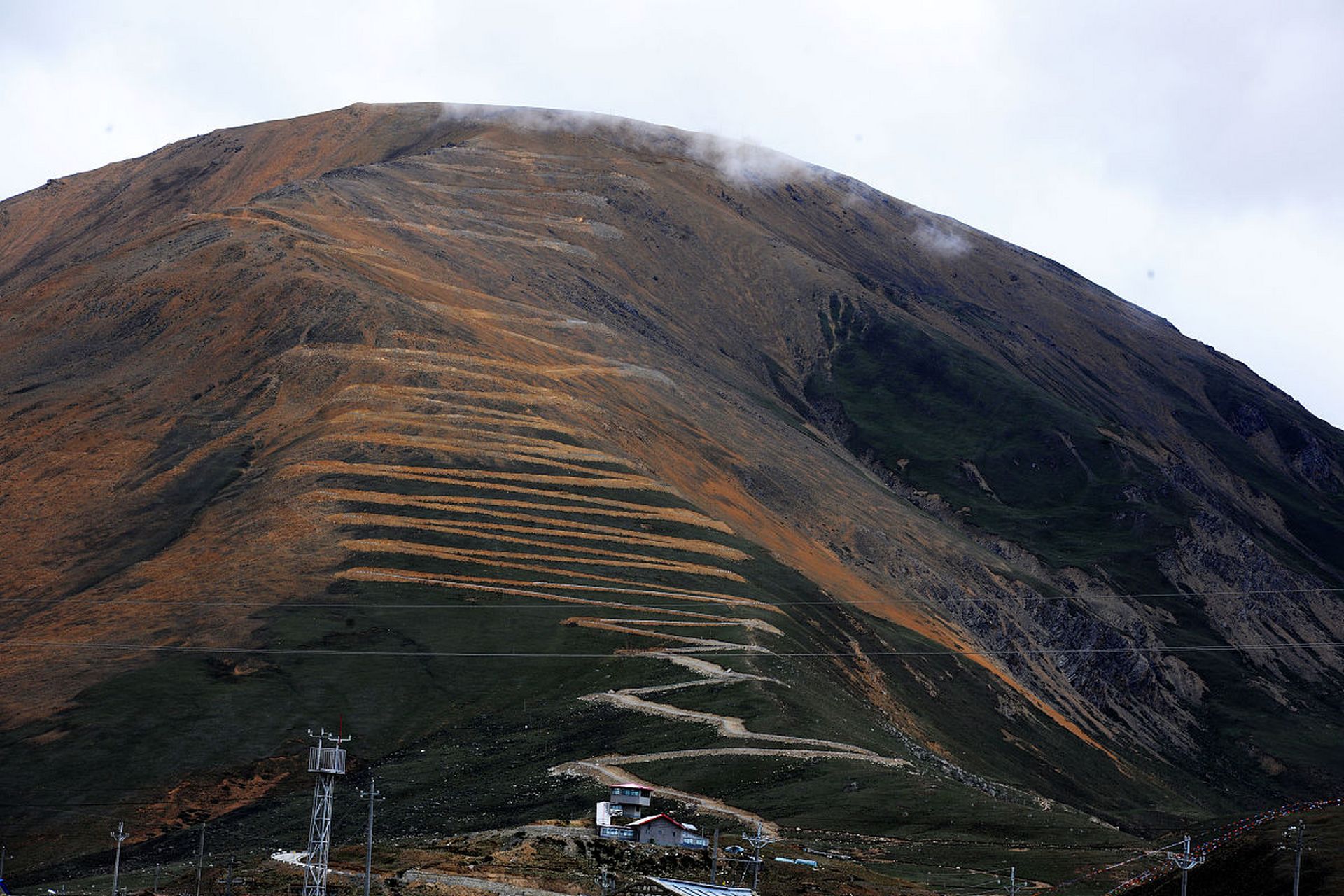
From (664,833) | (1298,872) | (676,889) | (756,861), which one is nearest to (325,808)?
(676,889)

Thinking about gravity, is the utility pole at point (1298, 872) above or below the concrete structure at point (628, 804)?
above

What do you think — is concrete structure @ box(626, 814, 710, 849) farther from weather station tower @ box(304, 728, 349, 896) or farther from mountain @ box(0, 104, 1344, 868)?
weather station tower @ box(304, 728, 349, 896)

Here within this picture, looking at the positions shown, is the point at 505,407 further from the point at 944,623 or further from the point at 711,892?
the point at 711,892

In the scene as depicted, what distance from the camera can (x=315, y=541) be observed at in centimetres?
15088

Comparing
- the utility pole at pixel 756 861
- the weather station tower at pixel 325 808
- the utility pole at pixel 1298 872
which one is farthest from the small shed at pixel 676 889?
the utility pole at pixel 1298 872

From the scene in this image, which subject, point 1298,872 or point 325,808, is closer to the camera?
point 1298,872

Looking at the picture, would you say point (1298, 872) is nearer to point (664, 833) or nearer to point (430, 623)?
point (664, 833)

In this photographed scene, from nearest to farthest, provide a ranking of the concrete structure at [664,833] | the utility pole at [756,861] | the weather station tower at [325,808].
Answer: the weather station tower at [325,808] < the utility pole at [756,861] < the concrete structure at [664,833]

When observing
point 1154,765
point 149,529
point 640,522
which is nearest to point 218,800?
point 149,529

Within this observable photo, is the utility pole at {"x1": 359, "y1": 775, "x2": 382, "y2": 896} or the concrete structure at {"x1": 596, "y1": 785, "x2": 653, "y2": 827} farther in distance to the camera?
the concrete structure at {"x1": 596, "y1": 785, "x2": 653, "y2": 827}

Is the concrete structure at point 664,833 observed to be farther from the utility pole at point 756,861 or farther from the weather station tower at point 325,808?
the weather station tower at point 325,808

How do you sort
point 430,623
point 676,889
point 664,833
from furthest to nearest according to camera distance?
point 430,623
point 664,833
point 676,889

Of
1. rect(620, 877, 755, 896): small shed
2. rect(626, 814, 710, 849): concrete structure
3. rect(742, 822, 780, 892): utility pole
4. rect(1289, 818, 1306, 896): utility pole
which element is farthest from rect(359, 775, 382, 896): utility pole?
rect(1289, 818, 1306, 896): utility pole

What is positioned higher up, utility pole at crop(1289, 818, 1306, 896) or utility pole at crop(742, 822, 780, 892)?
utility pole at crop(1289, 818, 1306, 896)
